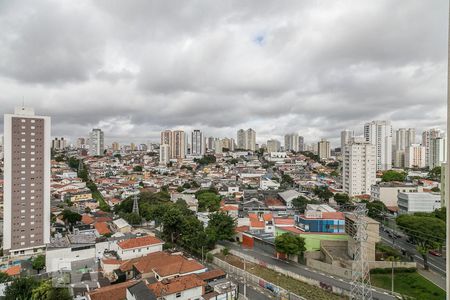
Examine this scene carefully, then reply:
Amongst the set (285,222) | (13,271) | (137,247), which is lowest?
(13,271)

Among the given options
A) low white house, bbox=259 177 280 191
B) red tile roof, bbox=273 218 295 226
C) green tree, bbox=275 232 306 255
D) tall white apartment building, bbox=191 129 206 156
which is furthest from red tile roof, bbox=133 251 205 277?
tall white apartment building, bbox=191 129 206 156

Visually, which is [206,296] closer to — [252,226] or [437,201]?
[252,226]

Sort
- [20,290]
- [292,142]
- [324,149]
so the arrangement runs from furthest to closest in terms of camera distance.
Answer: [292,142], [324,149], [20,290]

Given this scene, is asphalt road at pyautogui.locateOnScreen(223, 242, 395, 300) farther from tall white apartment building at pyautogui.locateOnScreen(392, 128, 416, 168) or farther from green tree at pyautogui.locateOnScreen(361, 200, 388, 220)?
tall white apartment building at pyautogui.locateOnScreen(392, 128, 416, 168)

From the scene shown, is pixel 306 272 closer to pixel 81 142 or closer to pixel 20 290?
pixel 20 290

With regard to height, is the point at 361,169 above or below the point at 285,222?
above

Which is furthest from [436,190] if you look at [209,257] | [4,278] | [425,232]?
[4,278]
